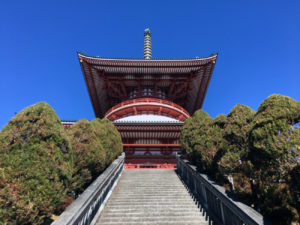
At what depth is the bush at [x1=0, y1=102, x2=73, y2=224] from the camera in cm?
291

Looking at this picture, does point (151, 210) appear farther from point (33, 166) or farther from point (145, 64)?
point (145, 64)

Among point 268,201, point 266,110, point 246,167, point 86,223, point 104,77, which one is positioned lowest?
point 86,223

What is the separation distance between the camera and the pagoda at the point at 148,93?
42.9 feet

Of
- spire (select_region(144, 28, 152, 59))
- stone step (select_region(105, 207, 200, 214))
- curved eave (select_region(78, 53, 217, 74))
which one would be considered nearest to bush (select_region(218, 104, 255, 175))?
stone step (select_region(105, 207, 200, 214))

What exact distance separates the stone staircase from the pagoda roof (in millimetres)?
12234

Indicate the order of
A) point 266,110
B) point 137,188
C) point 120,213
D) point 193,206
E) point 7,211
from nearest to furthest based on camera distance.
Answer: point 7,211 → point 266,110 → point 120,213 → point 193,206 → point 137,188

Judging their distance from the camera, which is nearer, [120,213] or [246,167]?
[246,167]

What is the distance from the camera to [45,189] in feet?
10.7

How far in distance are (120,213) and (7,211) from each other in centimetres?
324

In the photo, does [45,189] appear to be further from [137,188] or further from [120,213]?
[137,188]

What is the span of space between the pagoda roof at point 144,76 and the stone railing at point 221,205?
12.9 metres

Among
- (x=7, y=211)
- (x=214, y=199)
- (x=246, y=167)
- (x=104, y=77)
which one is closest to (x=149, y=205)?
(x=214, y=199)

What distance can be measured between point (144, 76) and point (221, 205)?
16.0 meters

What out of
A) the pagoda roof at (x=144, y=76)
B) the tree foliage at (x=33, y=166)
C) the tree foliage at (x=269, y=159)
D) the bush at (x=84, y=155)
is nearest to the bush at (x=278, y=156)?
the tree foliage at (x=269, y=159)
